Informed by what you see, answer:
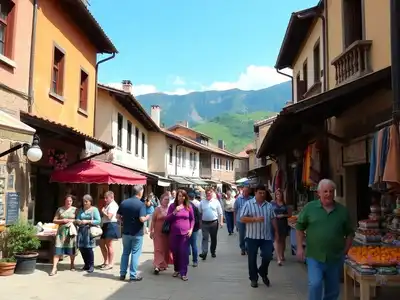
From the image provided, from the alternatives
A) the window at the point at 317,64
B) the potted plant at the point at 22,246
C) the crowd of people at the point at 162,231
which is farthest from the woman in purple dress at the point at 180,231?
the window at the point at 317,64

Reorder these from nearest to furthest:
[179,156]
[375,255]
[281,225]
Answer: [375,255]
[281,225]
[179,156]

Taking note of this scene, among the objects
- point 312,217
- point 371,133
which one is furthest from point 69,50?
point 312,217

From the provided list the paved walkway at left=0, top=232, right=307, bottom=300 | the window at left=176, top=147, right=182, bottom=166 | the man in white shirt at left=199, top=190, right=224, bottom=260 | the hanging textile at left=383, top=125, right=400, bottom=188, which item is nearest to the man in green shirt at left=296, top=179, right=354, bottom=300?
the hanging textile at left=383, top=125, right=400, bottom=188

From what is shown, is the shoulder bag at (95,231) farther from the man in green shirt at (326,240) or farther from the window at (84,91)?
the window at (84,91)

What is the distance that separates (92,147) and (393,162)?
7.71m

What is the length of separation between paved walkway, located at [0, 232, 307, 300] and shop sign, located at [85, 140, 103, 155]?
9.34ft

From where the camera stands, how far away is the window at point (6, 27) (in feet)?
30.1

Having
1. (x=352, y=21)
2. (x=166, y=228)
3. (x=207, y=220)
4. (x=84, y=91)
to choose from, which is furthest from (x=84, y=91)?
(x=352, y=21)

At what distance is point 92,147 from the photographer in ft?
36.9

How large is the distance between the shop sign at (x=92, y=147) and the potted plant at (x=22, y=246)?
2724mm

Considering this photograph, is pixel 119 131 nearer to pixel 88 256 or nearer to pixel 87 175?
pixel 87 175

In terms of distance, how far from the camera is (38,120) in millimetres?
9148

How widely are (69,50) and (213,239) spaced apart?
6.80 meters

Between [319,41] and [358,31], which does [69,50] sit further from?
[358,31]
